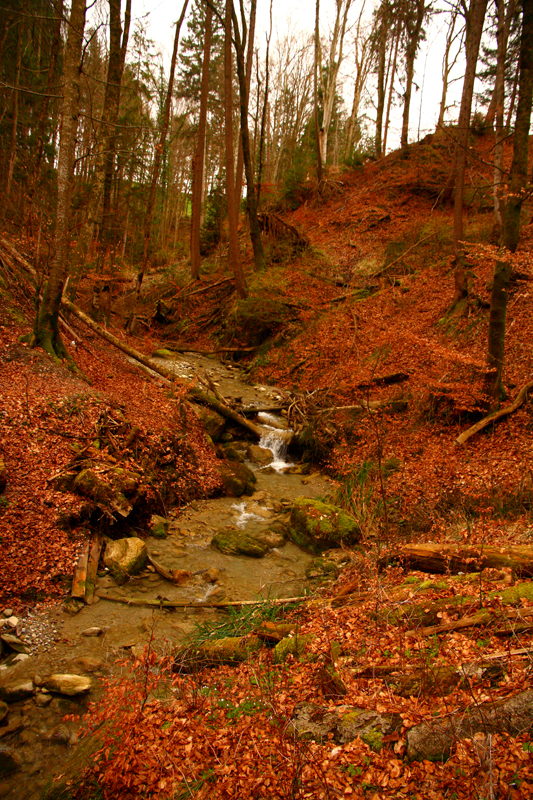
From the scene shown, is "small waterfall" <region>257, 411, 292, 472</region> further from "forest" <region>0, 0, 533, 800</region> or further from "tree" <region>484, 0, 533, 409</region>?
"tree" <region>484, 0, 533, 409</region>

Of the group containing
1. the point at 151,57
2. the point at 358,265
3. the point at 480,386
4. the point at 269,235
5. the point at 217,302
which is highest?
the point at 151,57

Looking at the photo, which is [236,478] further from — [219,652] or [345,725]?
[345,725]

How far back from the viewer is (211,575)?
6.09m

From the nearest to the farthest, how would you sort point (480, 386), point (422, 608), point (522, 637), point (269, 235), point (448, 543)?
1. point (522, 637)
2. point (422, 608)
3. point (448, 543)
4. point (480, 386)
5. point (269, 235)

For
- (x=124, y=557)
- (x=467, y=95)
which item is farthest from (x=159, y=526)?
(x=467, y=95)

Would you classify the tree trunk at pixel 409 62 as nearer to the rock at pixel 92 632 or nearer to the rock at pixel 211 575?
the rock at pixel 211 575

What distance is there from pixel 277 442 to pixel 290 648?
736 centimetres

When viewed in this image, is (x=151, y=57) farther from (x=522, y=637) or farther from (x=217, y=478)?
(x=522, y=637)

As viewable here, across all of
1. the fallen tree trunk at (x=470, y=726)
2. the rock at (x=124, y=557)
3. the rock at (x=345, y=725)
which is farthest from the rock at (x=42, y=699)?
the fallen tree trunk at (x=470, y=726)

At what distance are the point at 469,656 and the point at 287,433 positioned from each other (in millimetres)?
8492

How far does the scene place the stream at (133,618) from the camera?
3320 millimetres

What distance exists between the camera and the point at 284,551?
7.08 m

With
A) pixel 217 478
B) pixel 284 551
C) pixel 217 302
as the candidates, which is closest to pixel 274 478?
pixel 217 478

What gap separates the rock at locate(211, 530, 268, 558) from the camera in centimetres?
680
